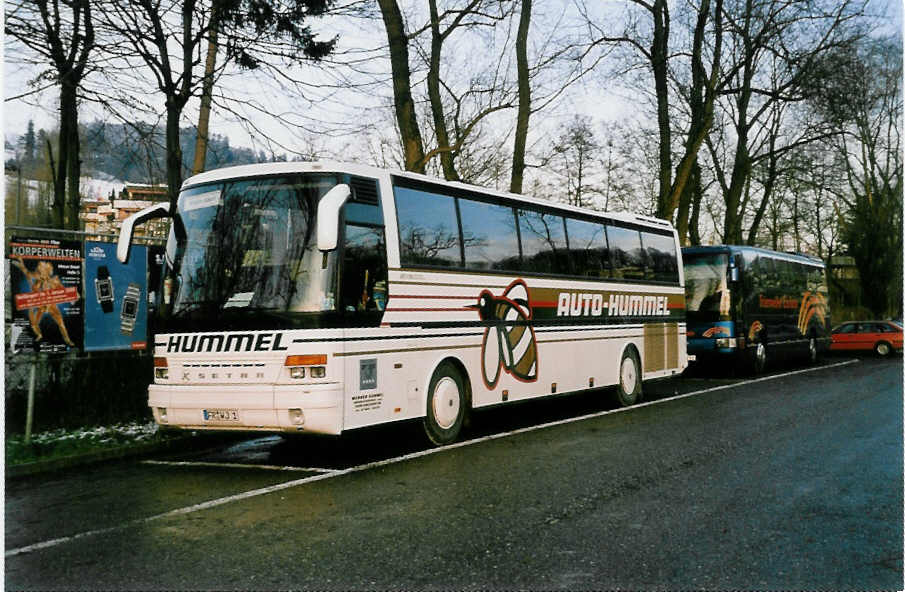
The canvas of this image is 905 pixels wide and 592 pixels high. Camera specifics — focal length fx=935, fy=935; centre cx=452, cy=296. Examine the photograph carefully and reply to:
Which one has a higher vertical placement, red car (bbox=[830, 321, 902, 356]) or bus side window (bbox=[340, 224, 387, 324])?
bus side window (bbox=[340, 224, 387, 324])

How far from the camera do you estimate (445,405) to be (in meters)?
11.2

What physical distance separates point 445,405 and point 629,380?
604cm

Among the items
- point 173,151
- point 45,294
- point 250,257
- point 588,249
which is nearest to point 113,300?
point 45,294

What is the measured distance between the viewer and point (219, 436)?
11992 millimetres

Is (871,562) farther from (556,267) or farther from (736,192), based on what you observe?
(736,192)

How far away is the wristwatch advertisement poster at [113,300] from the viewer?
11.7 metres

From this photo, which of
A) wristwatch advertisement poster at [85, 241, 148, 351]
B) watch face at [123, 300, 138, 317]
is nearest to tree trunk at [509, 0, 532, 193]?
wristwatch advertisement poster at [85, 241, 148, 351]

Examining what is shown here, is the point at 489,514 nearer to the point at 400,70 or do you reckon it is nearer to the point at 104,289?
the point at 104,289

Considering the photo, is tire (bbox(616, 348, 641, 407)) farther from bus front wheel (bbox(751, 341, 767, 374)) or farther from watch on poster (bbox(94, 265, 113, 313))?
watch on poster (bbox(94, 265, 113, 313))

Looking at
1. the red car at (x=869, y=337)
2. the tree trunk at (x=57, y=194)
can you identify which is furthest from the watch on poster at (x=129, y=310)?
the red car at (x=869, y=337)

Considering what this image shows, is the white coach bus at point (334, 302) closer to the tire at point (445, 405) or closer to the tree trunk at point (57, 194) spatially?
the tire at point (445, 405)

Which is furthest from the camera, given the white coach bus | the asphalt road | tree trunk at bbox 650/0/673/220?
tree trunk at bbox 650/0/673/220

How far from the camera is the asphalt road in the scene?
5.50 metres

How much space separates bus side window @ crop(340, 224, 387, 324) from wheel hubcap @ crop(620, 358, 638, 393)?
7.10m
